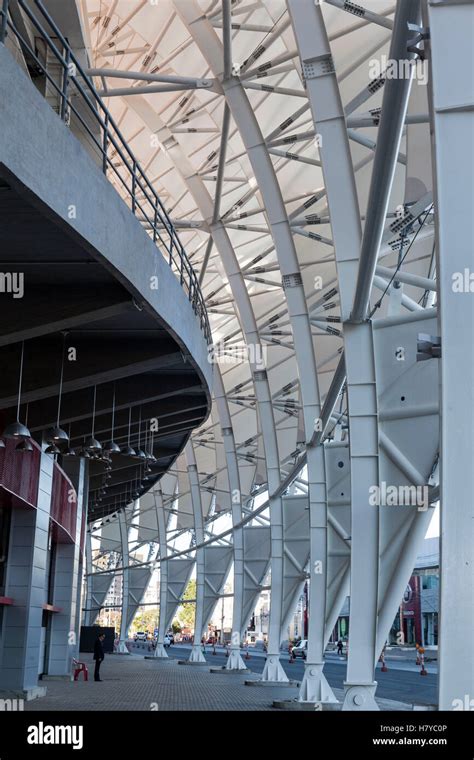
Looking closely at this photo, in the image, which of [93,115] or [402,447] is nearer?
[402,447]

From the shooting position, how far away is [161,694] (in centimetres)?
2653

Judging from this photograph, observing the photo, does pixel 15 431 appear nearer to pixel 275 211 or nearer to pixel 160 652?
pixel 275 211

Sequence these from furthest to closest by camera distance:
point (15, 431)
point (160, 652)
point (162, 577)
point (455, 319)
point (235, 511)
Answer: point (162, 577) < point (160, 652) < point (235, 511) < point (15, 431) < point (455, 319)

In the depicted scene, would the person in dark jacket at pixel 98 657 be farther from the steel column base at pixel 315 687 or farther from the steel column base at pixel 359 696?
the steel column base at pixel 359 696

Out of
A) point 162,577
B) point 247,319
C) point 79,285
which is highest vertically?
point 247,319

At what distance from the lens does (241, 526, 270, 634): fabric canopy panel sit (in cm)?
4047

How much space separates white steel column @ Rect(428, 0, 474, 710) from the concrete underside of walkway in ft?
44.7

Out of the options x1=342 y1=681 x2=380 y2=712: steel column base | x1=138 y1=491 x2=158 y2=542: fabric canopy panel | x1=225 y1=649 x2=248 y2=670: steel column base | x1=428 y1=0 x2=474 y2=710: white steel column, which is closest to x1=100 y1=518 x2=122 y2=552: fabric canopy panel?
x1=138 y1=491 x2=158 y2=542: fabric canopy panel

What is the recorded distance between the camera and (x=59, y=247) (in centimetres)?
1139

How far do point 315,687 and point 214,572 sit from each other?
26.4 m

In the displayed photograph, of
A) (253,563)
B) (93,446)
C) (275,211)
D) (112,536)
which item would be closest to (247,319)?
(275,211)

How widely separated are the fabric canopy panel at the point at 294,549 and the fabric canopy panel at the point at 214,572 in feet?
53.4
